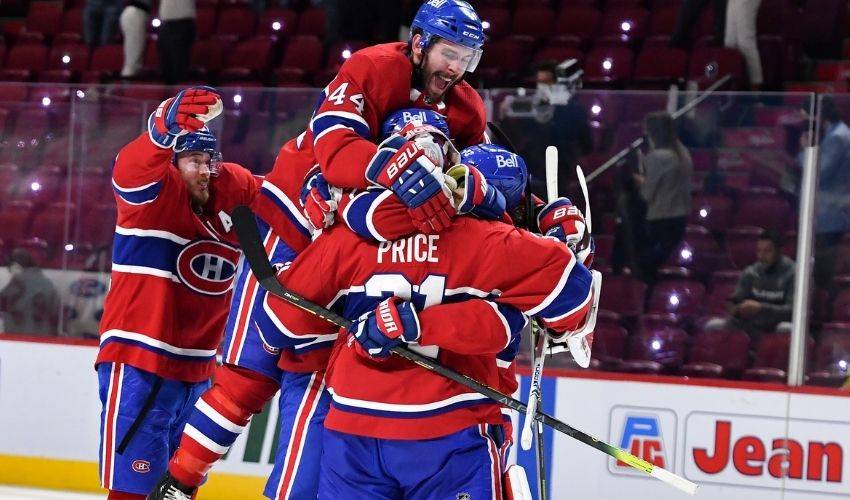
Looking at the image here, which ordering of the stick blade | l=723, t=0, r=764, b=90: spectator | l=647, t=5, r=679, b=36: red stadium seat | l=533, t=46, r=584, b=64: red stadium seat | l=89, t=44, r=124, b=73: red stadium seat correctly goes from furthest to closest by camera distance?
l=89, t=44, r=124, b=73: red stadium seat < l=647, t=5, r=679, b=36: red stadium seat < l=533, t=46, r=584, b=64: red stadium seat < l=723, t=0, r=764, b=90: spectator < the stick blade

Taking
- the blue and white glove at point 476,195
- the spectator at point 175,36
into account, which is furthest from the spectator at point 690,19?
the blue and white glove at point 476,195

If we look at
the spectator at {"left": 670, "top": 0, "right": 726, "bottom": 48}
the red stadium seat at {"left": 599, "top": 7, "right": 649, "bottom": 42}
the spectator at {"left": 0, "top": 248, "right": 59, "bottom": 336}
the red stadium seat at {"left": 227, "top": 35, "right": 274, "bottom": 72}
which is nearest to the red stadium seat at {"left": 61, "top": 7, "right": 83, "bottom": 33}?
the red stadium seat at {"left": 227, "top": 35, "right": 274, "bottom": 72}

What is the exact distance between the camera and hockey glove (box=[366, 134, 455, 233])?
8.46 feet

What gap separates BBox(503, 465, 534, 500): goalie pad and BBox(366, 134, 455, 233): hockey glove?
0.50 metres

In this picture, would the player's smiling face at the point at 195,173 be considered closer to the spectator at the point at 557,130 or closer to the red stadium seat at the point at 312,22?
the spectator at the point at 557,130

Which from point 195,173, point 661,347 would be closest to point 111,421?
point 195,173

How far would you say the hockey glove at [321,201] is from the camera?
2.88 m

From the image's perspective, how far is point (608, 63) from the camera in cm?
738

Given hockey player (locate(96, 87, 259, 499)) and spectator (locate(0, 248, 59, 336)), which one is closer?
hockey player (locate(96, 87, 259, 499))

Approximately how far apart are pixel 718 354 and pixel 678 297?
0.84 feet

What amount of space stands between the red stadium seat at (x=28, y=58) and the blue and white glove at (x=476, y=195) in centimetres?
681

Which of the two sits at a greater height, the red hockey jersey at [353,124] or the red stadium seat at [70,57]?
the red stadium seat at [70,57]

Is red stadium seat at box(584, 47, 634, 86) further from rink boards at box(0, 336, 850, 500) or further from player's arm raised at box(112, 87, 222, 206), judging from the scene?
player's arm raised at box(112, 87, 222, 206)

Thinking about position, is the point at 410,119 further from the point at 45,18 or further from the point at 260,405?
the point at 45,18
